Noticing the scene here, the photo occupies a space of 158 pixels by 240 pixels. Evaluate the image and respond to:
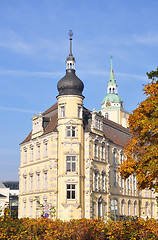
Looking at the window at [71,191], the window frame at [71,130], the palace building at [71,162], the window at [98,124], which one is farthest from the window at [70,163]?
the window at [98,124]

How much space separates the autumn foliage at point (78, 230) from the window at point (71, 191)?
32302 mm

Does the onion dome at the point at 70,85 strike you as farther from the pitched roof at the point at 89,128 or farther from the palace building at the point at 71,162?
the pitched roof at the point at 89,128

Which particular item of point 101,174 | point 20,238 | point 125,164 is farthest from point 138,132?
point 101,174

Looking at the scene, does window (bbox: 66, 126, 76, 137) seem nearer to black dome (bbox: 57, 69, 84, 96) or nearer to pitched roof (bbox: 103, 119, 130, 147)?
black dome (bbox: 57, 69, 84, 96)

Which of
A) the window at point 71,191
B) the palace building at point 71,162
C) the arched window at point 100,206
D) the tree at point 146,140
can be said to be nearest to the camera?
the tree at point 146,140

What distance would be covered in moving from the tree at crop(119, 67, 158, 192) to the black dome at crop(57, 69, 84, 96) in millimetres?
24795

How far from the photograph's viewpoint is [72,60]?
58.3 metres

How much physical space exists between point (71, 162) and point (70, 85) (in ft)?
34.8

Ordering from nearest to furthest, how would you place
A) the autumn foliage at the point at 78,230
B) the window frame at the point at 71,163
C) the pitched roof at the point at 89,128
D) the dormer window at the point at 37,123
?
the autumn foliage at the point at 78,230
the window frame at the point at 71,163
the pitched roof at the point at 89,128
the dormer window at the point at 37,123

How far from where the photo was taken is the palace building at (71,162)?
5306 cm

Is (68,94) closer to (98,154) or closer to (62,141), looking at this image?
(62,141)

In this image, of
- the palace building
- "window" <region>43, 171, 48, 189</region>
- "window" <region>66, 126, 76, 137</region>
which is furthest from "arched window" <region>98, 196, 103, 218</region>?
"window" <region>66, 126, 76, 137</region>

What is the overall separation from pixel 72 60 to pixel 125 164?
31478 millimetres

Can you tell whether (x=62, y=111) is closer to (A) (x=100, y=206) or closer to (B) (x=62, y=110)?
(B) (x=62, y=110)
